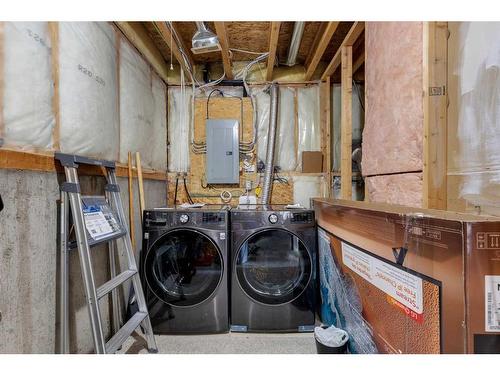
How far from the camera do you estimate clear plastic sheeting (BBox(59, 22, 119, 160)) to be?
135 centimetres

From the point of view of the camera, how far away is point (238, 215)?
6.39ft

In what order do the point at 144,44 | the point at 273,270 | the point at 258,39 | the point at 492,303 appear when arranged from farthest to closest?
1. the point at 258,39
2. the point at 144,44
3. the point at 273,270
4. the point at 492,303

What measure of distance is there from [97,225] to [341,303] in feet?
4.85

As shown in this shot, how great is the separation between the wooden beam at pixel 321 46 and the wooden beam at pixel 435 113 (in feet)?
3.13

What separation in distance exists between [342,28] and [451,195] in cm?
194

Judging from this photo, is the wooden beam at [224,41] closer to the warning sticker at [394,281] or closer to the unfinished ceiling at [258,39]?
the unfinished ceiling at [258,39]

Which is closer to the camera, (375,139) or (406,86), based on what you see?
(406,86)

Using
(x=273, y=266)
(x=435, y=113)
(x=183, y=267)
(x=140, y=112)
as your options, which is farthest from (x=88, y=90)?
(x=435, y=113)

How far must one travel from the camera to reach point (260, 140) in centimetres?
302

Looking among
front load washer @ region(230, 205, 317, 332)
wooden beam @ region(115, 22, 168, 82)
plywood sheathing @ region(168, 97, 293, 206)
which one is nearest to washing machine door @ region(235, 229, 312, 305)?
front load washer @ region(230, 205, 317, 332)

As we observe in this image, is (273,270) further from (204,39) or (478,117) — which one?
(204,39)
